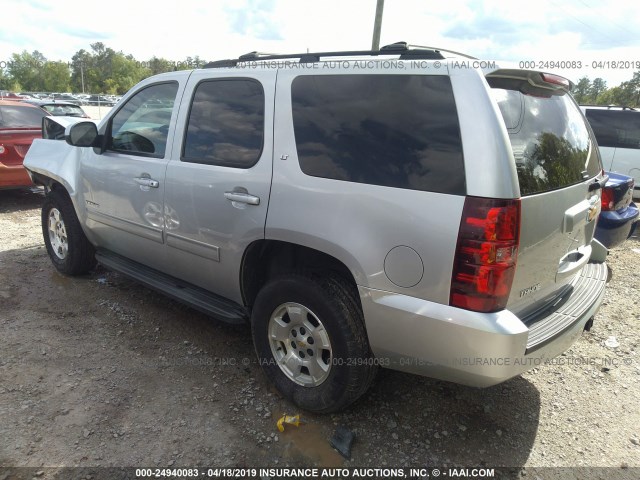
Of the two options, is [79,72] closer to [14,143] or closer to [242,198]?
[14,143]

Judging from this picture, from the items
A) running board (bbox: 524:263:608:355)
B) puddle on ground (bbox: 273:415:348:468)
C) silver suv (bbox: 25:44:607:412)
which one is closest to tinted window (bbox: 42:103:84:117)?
silver suv (bbox: 25:44:607:412)

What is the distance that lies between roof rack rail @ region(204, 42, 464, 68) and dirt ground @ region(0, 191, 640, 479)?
2.03 metres

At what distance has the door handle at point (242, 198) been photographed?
2682 mm

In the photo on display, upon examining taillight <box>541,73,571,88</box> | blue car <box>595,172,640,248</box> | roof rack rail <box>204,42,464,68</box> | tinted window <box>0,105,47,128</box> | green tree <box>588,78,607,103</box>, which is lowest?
blue car <box>595,172,640,248</box>

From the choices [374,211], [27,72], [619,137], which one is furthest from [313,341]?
[27,72]

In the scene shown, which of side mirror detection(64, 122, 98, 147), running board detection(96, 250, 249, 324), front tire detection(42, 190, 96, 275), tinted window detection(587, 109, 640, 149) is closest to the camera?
running board detection(96, 250, 249, 324)

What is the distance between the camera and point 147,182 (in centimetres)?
336

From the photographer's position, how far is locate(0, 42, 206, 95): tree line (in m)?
87.2

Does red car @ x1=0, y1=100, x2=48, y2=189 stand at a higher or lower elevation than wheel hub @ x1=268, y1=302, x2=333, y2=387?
higher

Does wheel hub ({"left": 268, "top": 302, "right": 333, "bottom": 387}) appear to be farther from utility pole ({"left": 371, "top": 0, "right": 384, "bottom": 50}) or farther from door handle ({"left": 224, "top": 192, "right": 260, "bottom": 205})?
utility pole ({"left": 371, "top": 0, "right": 384, "bottom": 50})

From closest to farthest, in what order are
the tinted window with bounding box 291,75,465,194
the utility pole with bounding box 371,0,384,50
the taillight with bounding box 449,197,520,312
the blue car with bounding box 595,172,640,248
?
the taillight with bounding box 449,197,520,312 < the tinted window with bounding box 291,75,465,194 < the blue car with bounding box 595,172,640,248 < the utility pole with bounding box 371,0,384,50

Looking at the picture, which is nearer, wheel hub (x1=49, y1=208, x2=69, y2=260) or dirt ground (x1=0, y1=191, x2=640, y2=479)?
dirt ground (x1=0, y1=191, x2=640, y2=479)

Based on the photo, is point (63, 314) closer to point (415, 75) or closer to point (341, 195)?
point (341, 195)

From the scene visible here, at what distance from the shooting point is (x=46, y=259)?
16.8 feet
